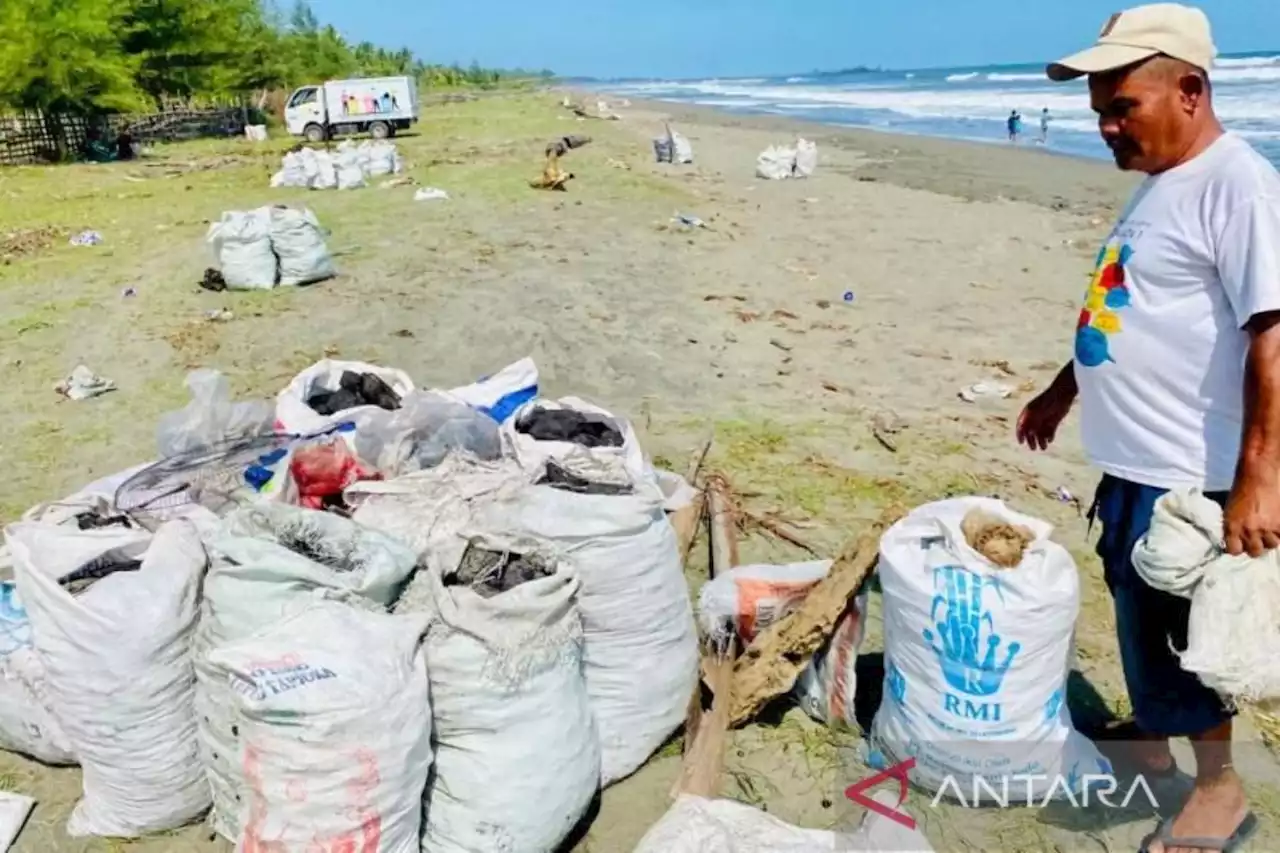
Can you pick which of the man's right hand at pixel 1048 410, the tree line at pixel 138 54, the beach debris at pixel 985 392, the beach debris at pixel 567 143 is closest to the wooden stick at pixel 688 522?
the man's right hand at pixel 1048 410

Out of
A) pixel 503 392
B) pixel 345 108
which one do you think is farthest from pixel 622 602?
pixel 345 108

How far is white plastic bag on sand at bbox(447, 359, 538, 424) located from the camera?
3.56m

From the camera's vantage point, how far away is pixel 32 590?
2.19 m

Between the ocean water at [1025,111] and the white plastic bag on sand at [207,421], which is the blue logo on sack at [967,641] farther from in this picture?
the ocean water at [1025,111]

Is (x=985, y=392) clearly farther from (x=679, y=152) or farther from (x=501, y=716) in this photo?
(x=679, y=152)

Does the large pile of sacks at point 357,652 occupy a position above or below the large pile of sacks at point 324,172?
above

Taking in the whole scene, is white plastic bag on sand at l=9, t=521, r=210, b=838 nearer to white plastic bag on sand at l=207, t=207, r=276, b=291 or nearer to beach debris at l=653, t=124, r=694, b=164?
white plastic bag on sand at l=207, t=207, r=276, b=291

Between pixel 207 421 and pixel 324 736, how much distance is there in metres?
1.75

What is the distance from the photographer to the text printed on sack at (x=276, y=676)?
71.2 inches

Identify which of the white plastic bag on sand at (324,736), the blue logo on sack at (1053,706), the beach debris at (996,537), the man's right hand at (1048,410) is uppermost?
the man's right hand at (1048,410)

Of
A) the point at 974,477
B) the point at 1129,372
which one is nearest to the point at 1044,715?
the point at 1129,372

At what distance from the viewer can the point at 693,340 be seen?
634 centimetres

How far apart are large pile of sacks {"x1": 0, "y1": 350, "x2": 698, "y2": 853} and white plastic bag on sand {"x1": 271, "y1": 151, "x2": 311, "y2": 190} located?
1273cm

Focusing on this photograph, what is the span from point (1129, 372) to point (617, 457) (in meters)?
1.29
